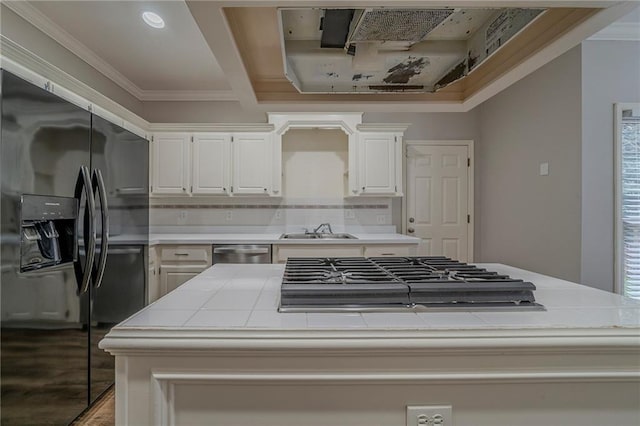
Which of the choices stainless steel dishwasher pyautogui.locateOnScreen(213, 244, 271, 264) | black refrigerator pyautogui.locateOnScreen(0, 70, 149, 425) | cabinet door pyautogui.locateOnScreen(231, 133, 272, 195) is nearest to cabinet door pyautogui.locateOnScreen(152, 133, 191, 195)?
cabinet door pyautogui.locateOnScreen(231, 133, 272, 195)

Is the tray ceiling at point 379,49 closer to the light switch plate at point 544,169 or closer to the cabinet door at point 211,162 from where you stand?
the light switch plate at point 544,169

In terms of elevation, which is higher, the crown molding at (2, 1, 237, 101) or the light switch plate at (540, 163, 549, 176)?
the crown molding at (2, 1, 237, 101)

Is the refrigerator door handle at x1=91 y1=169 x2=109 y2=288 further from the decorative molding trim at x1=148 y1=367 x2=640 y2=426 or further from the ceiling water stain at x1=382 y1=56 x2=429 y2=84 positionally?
the ceiling water stain at x1=382 y1=56 x2=429 y2=84

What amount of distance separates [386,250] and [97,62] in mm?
3154

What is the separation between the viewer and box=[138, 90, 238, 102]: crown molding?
3773 mm

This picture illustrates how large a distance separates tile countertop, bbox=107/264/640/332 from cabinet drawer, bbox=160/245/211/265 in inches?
79.4

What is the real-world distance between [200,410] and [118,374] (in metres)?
0.21

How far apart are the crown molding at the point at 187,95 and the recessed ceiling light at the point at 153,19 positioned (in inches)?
48.7

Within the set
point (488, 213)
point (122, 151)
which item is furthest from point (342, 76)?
point (488, 213)

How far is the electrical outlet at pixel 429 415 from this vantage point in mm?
796

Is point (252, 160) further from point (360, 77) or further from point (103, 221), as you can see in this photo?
point (360, 77)

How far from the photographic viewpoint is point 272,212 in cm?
377

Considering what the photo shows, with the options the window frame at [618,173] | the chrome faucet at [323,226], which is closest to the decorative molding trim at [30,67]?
the chrome faucet at [323,226]

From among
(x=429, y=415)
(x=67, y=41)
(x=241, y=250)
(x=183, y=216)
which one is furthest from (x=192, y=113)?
(x=429, y=415)
